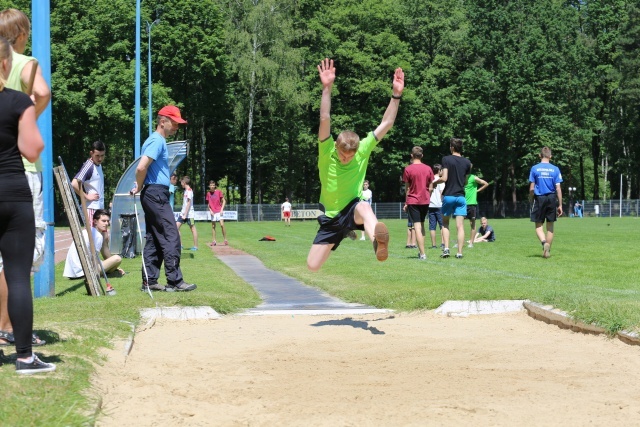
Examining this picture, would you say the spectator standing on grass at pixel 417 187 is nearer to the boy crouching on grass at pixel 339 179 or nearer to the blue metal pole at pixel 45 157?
the boy crouching on grass at pixel 339 179

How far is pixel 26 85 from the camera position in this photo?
6270 mm

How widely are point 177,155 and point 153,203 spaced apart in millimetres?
11109

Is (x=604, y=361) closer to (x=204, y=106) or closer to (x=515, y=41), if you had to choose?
(x=204, y=106)

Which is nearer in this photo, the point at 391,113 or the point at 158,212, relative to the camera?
the point at 391,113

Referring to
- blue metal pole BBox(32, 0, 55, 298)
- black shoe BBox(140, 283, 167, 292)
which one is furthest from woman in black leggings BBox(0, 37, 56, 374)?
black shoe BBox(140, 283, 167, 292)

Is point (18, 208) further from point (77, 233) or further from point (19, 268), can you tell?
point (77, 233)

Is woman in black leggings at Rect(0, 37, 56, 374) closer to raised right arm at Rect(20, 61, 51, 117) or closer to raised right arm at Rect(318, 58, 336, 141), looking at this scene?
raised right arm at Rect(20, 61, 51, 117)

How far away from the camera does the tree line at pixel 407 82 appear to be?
64.3 meters

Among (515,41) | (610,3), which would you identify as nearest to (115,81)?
(515,41)

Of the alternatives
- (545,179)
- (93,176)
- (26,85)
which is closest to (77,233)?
(93,176)

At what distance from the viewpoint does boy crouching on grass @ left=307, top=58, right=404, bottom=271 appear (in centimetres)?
879

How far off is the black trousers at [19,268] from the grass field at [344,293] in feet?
0.88

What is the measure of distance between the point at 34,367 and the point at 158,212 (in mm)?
5539

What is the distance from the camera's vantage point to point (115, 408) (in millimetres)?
5223
